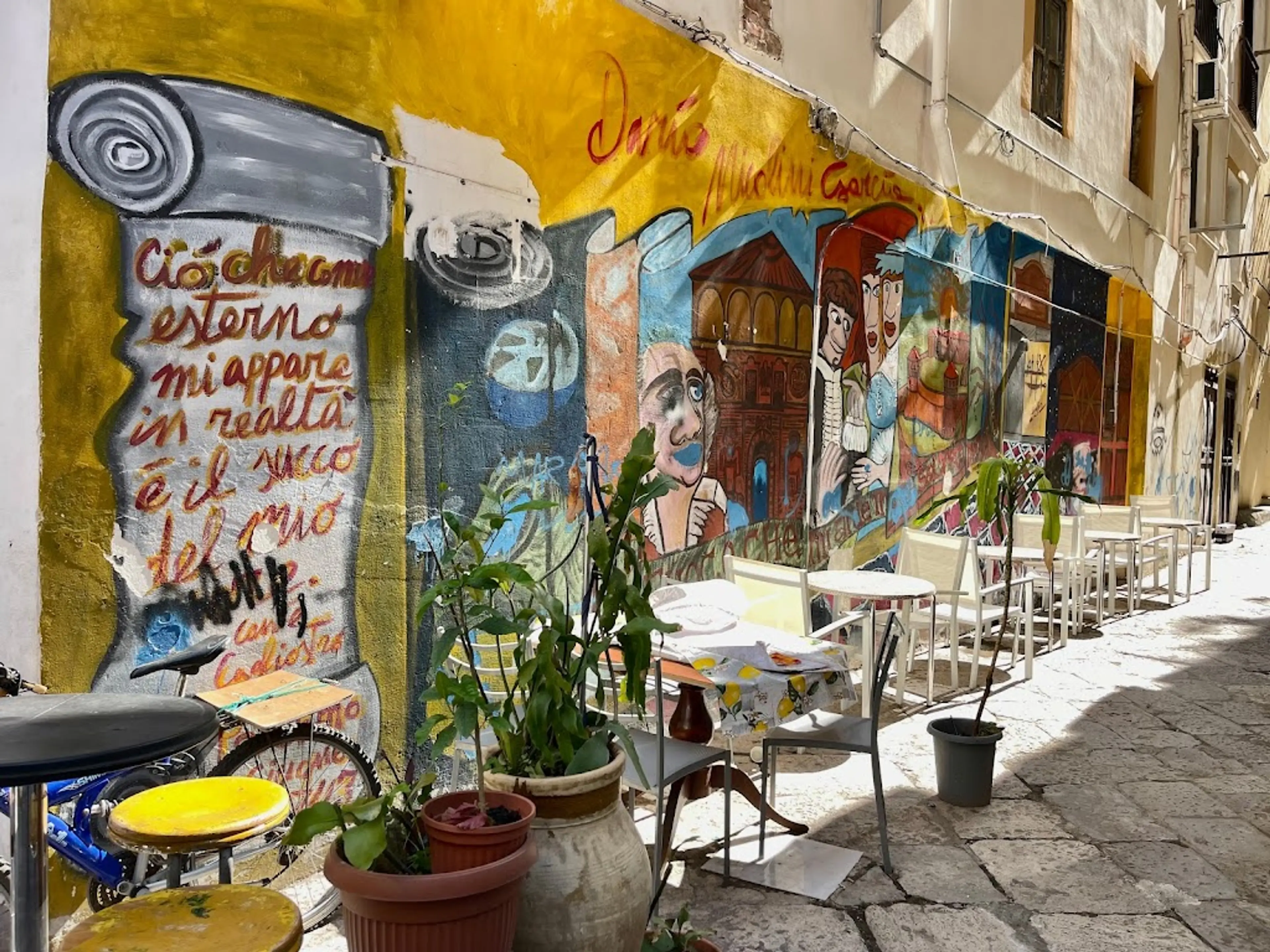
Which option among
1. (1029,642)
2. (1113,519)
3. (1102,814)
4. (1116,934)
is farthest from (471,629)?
(1113,519)

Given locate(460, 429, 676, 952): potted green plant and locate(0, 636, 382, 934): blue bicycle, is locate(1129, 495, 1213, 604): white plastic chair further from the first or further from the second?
locate(460, 429, 676, 952): potted green plant

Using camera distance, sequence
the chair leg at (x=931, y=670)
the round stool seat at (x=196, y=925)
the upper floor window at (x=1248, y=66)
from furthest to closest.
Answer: the upper floor window at (x=1248, y=66)
the chair leg at (x=931, y=670)
the round stool seat at (x=196, y=925)

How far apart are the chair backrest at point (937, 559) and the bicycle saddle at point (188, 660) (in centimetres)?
401

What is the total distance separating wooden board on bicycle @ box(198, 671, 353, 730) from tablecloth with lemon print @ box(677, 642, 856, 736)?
109cm

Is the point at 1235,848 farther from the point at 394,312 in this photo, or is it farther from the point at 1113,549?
the point at 1113,549

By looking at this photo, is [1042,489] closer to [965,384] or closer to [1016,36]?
[965,384]

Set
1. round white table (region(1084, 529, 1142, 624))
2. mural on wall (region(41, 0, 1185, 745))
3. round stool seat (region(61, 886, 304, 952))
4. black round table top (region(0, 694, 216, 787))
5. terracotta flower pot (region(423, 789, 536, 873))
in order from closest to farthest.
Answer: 1. black round table top (region(0, 694, 216, 787))
2. round stool seat (region(61, 886, 304, 952))
3. terracotta flower pot (region(423, 789, 536, 873))
4. mural on wall (region(41, 0, 1185, 745))
5. round white table (region(1084, 529, 1142, 624))

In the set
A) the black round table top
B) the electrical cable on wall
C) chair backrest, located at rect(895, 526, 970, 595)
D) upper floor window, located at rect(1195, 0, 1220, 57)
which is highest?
upper floor window, located at rect(1195, 0, 1220, 57)

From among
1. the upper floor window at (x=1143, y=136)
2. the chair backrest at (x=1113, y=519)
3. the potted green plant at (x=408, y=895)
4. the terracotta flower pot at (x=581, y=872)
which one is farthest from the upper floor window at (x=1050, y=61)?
the potted green plant at (x=408, y=895)

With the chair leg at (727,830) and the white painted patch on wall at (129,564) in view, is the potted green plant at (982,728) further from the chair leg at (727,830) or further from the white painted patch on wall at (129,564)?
the white painted patch on wall at (129,564)

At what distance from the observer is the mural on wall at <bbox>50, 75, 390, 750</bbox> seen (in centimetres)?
288

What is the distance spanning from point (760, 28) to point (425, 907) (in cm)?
487

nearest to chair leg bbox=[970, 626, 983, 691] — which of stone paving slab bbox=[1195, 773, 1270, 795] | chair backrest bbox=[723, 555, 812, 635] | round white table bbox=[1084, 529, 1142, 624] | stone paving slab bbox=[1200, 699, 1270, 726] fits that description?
stone paving slab bbox=[1200, 699, 1270, 726]

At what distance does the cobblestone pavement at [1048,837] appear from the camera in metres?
3.02
